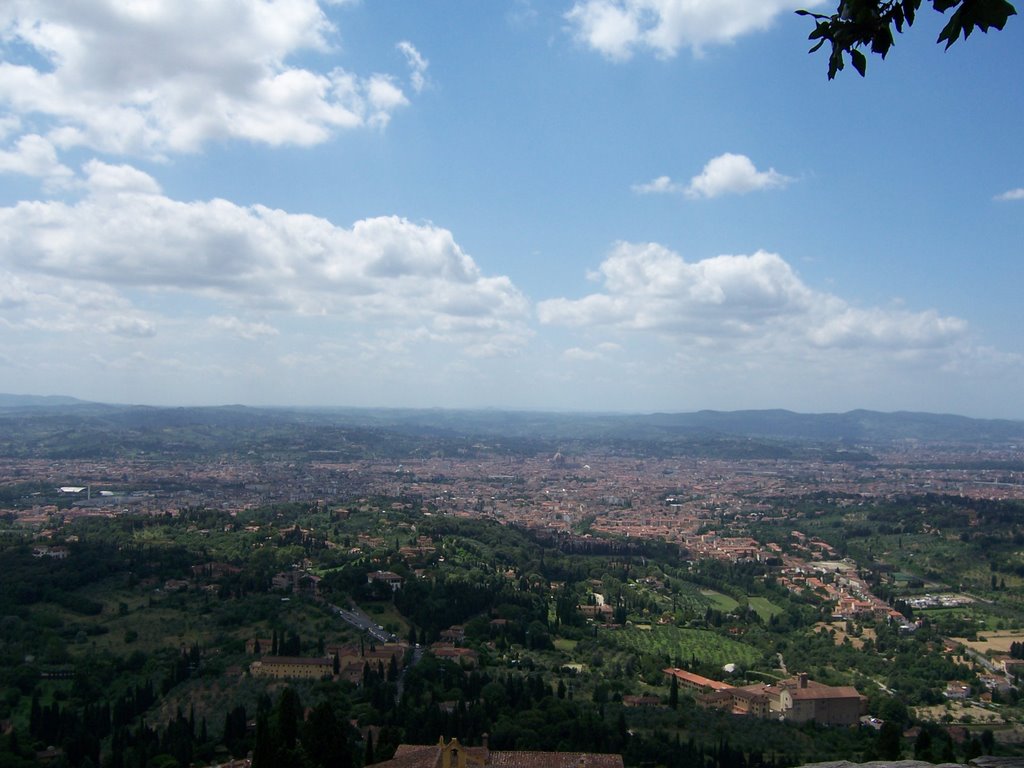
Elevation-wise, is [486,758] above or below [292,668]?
above

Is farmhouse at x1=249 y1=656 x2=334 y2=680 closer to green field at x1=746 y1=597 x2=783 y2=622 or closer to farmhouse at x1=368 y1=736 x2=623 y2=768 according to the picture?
farmhouse at x1=368 y1=736 x2=623 y2=768

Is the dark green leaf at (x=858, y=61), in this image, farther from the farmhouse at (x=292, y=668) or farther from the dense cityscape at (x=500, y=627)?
the farmhouse at (x=292, y=668)

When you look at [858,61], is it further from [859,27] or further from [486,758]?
[486,758]

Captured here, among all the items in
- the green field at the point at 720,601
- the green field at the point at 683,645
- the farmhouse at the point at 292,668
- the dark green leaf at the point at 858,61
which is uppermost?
the dark green leaf at the point at 858,61

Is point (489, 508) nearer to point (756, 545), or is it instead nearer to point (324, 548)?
point (756, 545)

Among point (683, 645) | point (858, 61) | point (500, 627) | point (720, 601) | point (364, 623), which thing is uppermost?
point (858, 61)

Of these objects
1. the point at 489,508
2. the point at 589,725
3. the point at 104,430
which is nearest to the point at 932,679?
the point at 589,725

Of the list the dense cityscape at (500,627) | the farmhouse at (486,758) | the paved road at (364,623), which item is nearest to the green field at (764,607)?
the dense cityscape at (500,627)

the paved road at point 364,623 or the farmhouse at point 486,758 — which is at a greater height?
the farmhouse at point 486,758

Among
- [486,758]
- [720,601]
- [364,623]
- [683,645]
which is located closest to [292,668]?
[364,623]

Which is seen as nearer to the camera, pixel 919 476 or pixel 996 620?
pixel 996 620

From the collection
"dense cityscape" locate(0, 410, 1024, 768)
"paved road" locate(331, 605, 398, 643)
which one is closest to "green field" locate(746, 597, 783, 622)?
"dense cityscape" locate(0, 410, 1024, 768)
